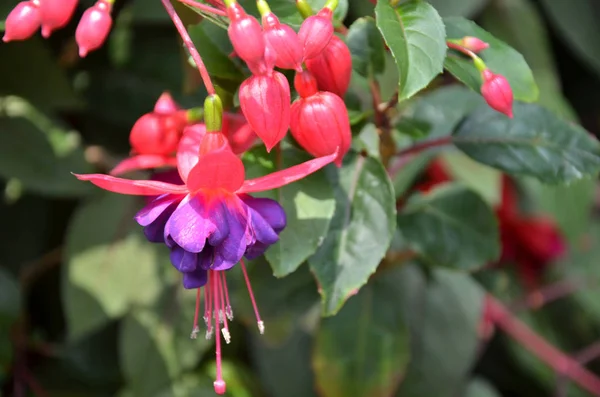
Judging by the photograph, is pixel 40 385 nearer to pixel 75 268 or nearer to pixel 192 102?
pixel 75 268

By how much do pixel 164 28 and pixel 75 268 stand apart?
0.45 m

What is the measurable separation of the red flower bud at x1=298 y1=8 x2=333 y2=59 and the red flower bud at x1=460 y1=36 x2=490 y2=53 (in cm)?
17

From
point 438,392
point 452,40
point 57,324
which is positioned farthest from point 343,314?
point 57,324

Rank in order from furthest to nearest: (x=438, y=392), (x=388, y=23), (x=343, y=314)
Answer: (x=438, y=392)
(x=343, y=314)
(x=388, y=23)

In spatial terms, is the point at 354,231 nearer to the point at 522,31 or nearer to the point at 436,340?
the point at 436,340

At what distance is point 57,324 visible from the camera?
3.89 ft

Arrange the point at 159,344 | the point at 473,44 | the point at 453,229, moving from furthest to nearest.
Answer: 1. the point at 159,344
2. the point at 453,229
3. the point at 473,44

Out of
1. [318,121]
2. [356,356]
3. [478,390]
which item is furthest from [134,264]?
[478,390]

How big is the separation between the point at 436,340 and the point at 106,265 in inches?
21.2

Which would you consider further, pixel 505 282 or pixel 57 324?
pixel 505 282

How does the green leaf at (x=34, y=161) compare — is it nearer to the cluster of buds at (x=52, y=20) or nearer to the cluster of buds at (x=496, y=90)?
the cluster of buds at (x=52, y=20)

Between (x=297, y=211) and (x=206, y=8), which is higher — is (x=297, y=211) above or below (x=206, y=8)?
below

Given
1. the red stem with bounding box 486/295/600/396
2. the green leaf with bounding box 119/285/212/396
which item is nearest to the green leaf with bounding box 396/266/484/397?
the red stem with bounding box 486/295/600/396

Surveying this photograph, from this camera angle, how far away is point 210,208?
0.48m
